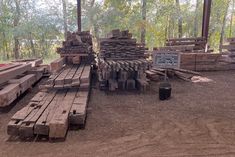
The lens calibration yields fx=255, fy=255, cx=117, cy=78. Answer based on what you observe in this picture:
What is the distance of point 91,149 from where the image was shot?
11.7ft

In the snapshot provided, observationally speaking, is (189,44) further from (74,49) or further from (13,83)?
(13,83)

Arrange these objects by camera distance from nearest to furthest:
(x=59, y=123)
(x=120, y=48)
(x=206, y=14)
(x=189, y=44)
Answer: (x=59, y=123), (x=120, y=48), (x=206, y=14), (x=189, y=44)

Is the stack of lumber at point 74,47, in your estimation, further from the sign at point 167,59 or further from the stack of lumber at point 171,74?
the sign at point 167,59

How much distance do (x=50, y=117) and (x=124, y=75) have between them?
3604 mm

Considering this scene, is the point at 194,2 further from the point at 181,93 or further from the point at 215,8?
the point at 181,93

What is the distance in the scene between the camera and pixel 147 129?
431 centimetres

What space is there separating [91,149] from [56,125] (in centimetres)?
66

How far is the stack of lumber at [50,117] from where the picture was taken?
3817 millimetres

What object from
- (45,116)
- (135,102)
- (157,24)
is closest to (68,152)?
(45,116)

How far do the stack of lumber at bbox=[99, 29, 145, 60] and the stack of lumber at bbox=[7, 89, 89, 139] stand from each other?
230 cm

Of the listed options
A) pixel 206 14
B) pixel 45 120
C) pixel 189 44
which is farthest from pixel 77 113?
pixel 206 14


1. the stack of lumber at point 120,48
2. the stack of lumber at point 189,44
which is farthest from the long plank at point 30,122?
the stack of lumber at point 189,44

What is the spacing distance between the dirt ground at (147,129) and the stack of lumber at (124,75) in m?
0.66

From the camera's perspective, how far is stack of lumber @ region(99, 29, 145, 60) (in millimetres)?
7438
